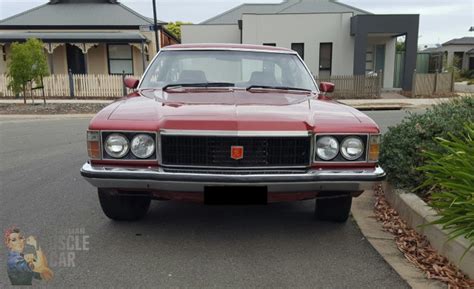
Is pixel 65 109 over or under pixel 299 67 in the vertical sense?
under

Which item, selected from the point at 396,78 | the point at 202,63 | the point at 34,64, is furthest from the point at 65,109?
the point at 396,78

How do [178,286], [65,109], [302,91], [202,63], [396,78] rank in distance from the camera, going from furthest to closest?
[396,78], [65,109], [202,63], [302,91], [178,286]

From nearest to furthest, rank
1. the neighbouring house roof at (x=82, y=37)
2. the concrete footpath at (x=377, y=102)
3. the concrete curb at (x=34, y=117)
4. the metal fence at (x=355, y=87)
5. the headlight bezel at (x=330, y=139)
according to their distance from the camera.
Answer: the headlight bezel at (x=330, y=139) → the concrete curb at (x=34, y=117) → the concrete footpath at (x=377, y=102) → the metal fence at (x=355, y=87) → the neighbouring house roof at (x=82, y=37)

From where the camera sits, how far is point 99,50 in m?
23.7

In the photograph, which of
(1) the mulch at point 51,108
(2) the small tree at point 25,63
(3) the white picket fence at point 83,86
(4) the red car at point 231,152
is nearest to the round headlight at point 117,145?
(4) the red car at point 231,152

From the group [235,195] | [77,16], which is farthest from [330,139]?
[77,16]

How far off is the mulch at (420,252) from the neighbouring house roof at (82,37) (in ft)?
64.1

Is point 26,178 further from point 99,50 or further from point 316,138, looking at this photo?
point 99,50

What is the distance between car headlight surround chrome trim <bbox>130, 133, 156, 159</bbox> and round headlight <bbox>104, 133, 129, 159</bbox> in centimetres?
6

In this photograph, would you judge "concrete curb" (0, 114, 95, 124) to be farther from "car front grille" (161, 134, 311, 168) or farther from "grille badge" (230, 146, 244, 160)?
"grille badge" (230, 146, 244, 160)

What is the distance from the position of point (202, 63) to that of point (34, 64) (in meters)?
13.6

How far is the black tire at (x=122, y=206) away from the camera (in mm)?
3943

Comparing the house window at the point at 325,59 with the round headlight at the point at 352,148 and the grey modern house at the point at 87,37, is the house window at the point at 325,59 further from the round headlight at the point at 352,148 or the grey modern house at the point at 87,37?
the round headlight at the point at 352,148

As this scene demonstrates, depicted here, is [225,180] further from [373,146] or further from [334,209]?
[334,209]
